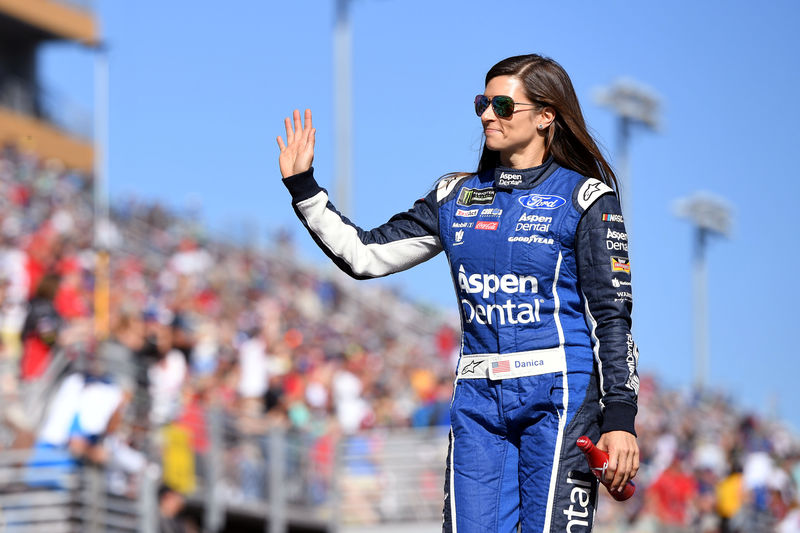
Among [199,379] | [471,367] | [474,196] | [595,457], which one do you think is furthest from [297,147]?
[199,379]

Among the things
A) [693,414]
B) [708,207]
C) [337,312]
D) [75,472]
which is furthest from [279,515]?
[708,207]

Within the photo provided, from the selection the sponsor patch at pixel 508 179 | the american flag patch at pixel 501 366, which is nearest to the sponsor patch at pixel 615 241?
the sponsor patch at pixel 508 179

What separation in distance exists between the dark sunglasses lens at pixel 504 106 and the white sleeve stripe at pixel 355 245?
1.50 feet

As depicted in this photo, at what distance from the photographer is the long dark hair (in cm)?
429

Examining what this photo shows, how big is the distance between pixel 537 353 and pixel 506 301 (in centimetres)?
18

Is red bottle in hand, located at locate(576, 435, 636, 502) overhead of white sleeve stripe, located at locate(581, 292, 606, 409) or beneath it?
beneath

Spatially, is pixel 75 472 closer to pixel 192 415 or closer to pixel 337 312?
pixel 192 415

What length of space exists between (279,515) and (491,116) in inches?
425

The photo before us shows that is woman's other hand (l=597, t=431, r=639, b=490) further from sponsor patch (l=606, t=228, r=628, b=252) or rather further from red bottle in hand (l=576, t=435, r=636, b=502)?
sponsor patch (l=606, t=228, r=628, b=252)

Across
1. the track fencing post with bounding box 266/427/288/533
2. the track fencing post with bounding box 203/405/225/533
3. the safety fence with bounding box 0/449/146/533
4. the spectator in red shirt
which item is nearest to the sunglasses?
the safety fence with bounding box 0/449/146/533

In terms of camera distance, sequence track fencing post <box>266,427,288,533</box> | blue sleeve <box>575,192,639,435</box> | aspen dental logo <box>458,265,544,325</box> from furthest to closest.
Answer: track fencing post <box>266,427,288,533</box>
aspen dental logo <box>458,265,544,325</box>
blue sleeve <box>575,192,639,435</box>

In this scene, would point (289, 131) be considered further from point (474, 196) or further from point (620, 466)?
point (620, 466)

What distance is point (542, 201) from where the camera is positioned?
4.17 meters

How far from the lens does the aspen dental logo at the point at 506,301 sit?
4074 millimetres
